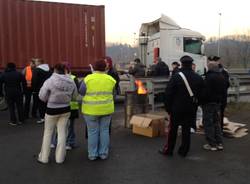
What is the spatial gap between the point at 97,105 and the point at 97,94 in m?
0.19

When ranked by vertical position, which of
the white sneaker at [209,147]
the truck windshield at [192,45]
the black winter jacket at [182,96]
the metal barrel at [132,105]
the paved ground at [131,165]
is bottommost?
the paved ground at [131,165]

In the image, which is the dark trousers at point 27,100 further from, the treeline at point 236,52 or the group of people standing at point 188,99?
the treeline at point 236,52

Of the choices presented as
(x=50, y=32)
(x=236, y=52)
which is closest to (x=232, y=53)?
(x=236, y=52)

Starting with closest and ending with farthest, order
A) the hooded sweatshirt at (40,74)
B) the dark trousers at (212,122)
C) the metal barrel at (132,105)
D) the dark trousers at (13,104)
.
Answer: the dark trousers at (212,122) → the metal barrel at (132,105) → the dark trousers at (13,104) → the hooded sweatshirt at (40,74)

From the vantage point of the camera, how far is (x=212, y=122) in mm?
7398

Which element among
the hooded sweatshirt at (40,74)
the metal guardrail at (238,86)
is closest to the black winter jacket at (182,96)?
the hooded sweatshirt at (40,74)

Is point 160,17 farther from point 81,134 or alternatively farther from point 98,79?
point 98,79

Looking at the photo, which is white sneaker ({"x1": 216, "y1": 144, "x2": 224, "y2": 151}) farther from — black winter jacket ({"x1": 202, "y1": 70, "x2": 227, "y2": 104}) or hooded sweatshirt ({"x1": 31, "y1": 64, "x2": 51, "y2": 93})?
hooded sweatshirt ({"x1": 31, "y1": 64, "x2": 51, "y2": 93})

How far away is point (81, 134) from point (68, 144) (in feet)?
5.10

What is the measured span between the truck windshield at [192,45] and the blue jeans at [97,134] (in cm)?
995

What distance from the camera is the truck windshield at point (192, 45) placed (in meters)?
16.0

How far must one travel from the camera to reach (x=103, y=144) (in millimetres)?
6777

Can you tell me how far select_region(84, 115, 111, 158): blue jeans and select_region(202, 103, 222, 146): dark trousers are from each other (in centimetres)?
198

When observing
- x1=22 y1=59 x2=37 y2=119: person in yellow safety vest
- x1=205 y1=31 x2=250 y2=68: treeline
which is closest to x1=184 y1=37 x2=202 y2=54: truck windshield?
x1=22 y1=59 x2=37 y2=119: person in yellow safety vest
